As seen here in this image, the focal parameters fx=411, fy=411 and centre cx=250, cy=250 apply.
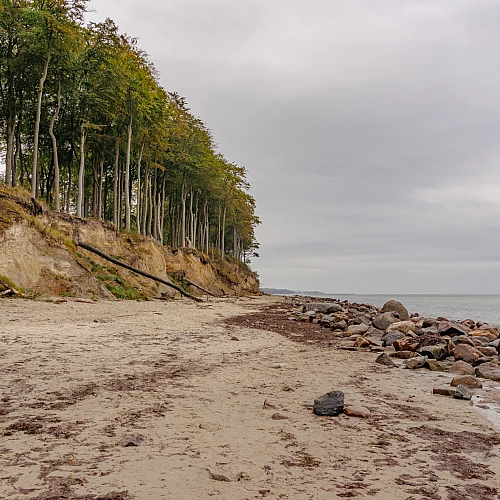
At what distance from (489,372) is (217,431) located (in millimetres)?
7589

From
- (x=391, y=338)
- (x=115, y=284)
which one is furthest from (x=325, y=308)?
(x=391, y=338)

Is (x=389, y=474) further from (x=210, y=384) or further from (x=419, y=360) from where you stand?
(x=419, y=360)

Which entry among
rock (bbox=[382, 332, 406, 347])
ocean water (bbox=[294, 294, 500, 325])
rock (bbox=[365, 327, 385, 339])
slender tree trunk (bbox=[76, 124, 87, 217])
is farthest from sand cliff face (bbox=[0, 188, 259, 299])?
ocean water (bbox=[294, 294, 500, 325])

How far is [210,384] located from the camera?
21.6 feet

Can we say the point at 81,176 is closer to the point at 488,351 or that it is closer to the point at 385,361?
the point at 385,361

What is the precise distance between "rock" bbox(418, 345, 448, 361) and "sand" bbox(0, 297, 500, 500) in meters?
2.93

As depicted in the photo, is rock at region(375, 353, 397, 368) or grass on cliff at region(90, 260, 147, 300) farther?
grass on cliff at region(90, 260, 147, 300)

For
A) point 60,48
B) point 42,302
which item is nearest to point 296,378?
point 42,302

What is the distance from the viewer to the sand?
10.7 feet

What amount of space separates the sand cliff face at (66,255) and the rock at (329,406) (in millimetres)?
14278

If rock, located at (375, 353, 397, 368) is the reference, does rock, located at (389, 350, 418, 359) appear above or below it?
below

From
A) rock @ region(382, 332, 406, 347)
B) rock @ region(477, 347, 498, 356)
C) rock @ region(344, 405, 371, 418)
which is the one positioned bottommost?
rock @ region(477, 347, 498, 356)

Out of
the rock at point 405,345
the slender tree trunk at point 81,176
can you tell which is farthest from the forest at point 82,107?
the rock at point 405,345

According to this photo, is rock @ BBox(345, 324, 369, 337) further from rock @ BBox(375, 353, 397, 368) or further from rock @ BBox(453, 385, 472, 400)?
rock @ BBox(453, 385, 472, 400)
